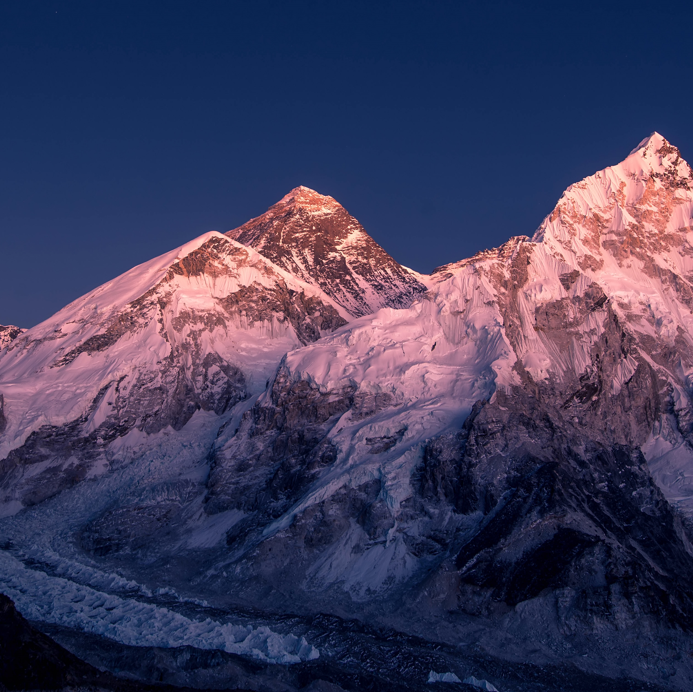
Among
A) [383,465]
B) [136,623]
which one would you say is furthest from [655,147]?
[136,623]

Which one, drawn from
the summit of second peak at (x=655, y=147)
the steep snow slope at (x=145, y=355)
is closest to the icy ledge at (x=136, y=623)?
the steep snow slope at (x=145, y=355)

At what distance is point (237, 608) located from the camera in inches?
3824

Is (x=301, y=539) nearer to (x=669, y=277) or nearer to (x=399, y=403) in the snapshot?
(x=399, y=403)

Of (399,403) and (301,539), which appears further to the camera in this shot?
(399,403)

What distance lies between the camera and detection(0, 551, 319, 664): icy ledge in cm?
8194

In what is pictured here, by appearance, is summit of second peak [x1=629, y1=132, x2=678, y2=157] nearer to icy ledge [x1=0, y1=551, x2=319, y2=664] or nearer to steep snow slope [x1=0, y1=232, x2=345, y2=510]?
steep snow slope [x1=0, y1=232, x2=345, y2=510]

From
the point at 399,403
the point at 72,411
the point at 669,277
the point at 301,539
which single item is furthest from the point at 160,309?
the point at 669,277

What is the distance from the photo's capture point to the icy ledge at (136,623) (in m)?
81.9

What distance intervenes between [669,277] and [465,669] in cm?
9802

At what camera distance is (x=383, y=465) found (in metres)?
114

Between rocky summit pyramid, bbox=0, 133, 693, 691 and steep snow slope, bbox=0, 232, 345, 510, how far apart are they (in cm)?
49

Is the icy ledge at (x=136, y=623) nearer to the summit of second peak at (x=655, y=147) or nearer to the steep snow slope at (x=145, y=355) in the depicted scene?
the steep snow slope at (x=145, y=355)

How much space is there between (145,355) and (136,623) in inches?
3022

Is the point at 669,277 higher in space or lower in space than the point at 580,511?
higher
